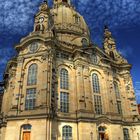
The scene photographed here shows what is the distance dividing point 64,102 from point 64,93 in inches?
60.6

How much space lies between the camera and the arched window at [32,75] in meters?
33.2

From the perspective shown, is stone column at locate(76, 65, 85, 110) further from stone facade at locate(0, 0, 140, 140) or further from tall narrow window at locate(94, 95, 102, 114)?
tall narrow window at locate(94, 95, 102, 114)

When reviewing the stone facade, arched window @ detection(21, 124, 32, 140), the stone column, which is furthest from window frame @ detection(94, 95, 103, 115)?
arched window @ detection(21, 124, 32, 140)

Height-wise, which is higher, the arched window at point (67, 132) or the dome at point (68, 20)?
the dome at point (68, 20)

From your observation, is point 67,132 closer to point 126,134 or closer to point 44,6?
point 126,134

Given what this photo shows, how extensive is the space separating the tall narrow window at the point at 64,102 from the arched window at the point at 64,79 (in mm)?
1219

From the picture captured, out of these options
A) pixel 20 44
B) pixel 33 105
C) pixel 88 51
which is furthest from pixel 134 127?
pixel 20 44

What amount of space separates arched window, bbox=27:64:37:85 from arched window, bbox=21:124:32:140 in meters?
6.86

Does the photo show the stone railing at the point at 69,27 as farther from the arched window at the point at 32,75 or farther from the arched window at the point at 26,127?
the arched window at the point at 26,127

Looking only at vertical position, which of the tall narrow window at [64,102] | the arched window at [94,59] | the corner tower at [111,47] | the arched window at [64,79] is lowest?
the tall narrow window at [64,102]

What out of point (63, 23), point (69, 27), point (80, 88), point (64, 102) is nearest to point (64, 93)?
point (64, 102)

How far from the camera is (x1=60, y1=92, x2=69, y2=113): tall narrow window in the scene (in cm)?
3261

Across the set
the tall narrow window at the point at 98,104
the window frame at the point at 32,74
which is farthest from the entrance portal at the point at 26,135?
the tall narrow window at the point at 98,104

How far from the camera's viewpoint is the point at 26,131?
29.0m
